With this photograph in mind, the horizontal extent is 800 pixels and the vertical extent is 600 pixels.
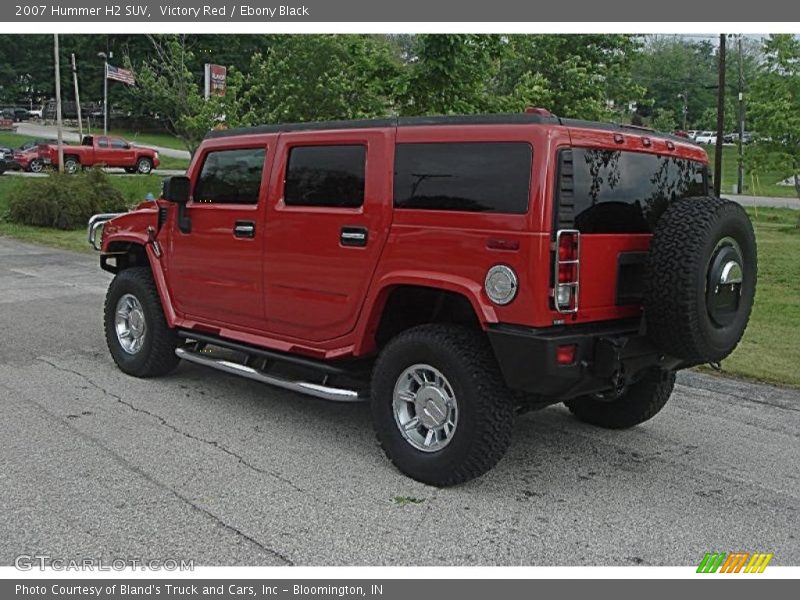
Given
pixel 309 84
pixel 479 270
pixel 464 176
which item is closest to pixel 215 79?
pixel 309 84

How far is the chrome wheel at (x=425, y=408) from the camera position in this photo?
453cm

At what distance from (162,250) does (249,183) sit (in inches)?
46.4

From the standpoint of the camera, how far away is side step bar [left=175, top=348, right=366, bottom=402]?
16.6 ft

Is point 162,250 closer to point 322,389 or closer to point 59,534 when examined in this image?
point 322,389

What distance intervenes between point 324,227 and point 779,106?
1955cm

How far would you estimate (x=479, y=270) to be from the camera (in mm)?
4312

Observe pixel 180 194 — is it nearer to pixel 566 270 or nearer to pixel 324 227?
pixel 324 227

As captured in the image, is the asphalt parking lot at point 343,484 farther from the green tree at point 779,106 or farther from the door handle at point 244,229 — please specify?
the green tree at point 779,106

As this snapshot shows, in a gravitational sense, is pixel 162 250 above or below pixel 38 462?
above

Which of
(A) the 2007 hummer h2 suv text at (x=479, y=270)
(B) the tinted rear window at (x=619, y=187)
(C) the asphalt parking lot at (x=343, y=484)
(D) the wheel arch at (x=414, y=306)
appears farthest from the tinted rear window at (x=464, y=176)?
(C) the asphalt parking lot at (x=343, y=484)

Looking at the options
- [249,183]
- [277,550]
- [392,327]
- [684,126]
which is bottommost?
[277,550]

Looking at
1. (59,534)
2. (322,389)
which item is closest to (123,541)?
(59,534)

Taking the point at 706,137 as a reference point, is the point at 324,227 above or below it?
below

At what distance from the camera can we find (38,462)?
4.77 metres
